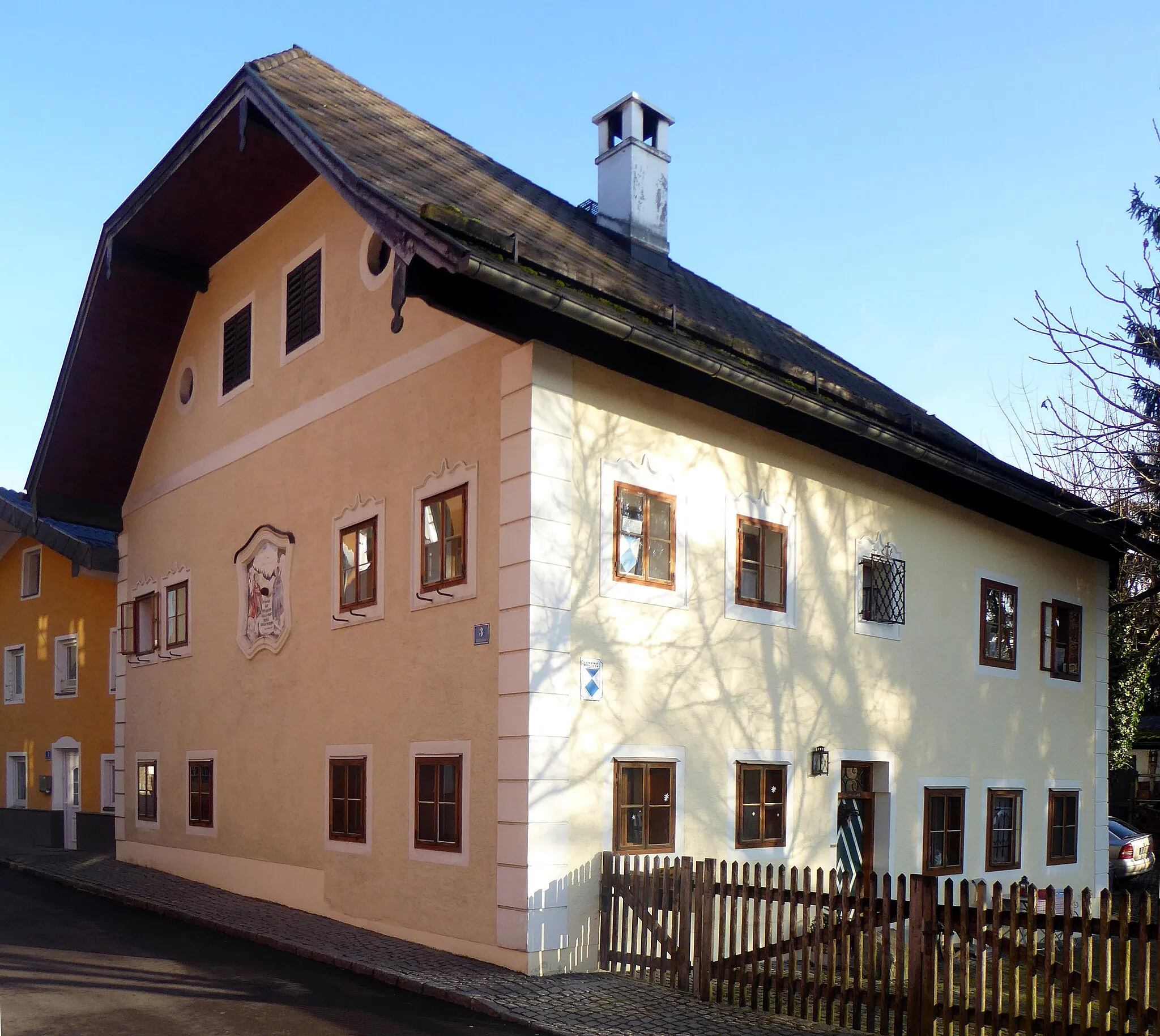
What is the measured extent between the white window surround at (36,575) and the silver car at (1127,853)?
71.7 feet

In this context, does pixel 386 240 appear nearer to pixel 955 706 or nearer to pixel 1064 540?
pixel 955 706

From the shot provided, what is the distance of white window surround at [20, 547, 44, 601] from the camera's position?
25.6 metres

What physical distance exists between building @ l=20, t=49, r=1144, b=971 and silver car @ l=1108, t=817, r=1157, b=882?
151 inches

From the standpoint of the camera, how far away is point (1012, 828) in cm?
1658

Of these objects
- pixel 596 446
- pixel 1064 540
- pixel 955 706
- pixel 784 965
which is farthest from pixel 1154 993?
pixel 1064 540

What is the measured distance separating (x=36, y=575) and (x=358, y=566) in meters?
15.9

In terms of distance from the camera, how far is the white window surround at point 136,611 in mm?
18203

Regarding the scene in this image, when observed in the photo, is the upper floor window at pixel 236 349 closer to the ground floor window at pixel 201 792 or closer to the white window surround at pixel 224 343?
the white window surround at pixel 224 343

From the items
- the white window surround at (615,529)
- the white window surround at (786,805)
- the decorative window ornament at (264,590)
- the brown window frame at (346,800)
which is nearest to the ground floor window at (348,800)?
the brown window frame at (346,800)

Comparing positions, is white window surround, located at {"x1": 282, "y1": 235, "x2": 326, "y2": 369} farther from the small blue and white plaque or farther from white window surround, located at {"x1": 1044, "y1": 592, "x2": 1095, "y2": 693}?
white window surround, located at {"x1": 1044, "y1": 592, "x2": 1095, "y2": 693}

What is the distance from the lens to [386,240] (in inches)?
402

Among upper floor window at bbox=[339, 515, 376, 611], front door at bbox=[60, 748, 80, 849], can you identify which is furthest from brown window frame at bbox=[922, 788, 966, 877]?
front door at bbox=[60, 748, 80, 849]

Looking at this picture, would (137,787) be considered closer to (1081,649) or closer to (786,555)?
(786,555)

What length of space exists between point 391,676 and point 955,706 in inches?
302
